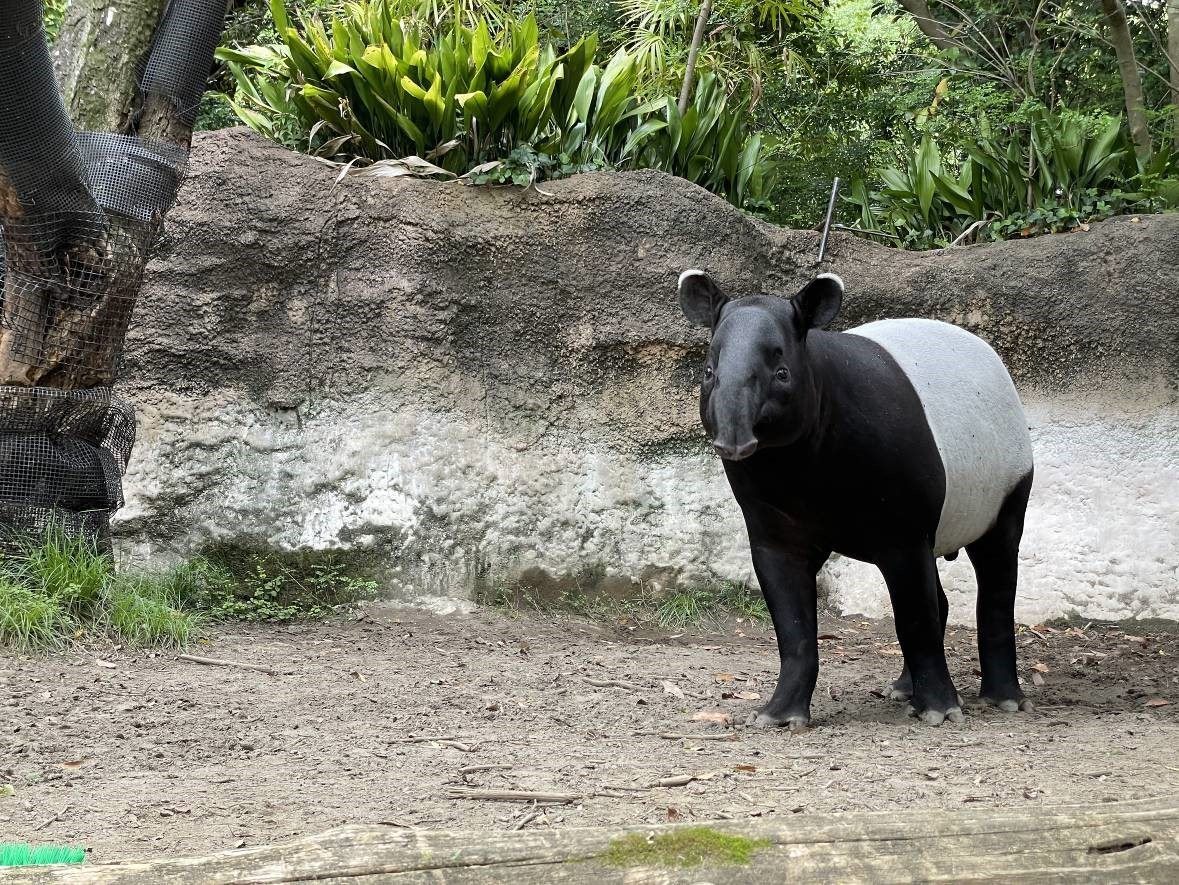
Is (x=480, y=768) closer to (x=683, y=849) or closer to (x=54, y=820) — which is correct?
(x=54, y=820)

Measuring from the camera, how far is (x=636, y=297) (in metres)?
7.61

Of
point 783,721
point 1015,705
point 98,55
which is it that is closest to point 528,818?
point 783,721

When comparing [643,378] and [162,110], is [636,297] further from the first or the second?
[162,110]

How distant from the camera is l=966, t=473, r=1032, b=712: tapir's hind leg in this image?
5336 mm

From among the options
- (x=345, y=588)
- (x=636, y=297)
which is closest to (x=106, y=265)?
(x=345, y=588)

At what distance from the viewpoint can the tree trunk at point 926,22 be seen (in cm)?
A: 1198

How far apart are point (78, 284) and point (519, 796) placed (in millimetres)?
3715

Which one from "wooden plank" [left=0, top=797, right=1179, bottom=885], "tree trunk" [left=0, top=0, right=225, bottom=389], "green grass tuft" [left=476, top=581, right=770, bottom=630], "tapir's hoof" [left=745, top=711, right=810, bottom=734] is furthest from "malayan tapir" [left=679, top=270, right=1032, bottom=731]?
"tree trunk" [left=0, top=0, right=225, bottom=389]

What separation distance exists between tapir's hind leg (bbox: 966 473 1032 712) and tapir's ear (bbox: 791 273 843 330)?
137cm

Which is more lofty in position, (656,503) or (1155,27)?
(1155,27)

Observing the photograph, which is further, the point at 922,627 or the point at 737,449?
the point at 922,627

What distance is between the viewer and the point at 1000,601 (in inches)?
214

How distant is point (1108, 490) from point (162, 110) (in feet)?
19.1

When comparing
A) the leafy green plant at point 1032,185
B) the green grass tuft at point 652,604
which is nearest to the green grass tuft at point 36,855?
the green grass tuft at point 652,604
